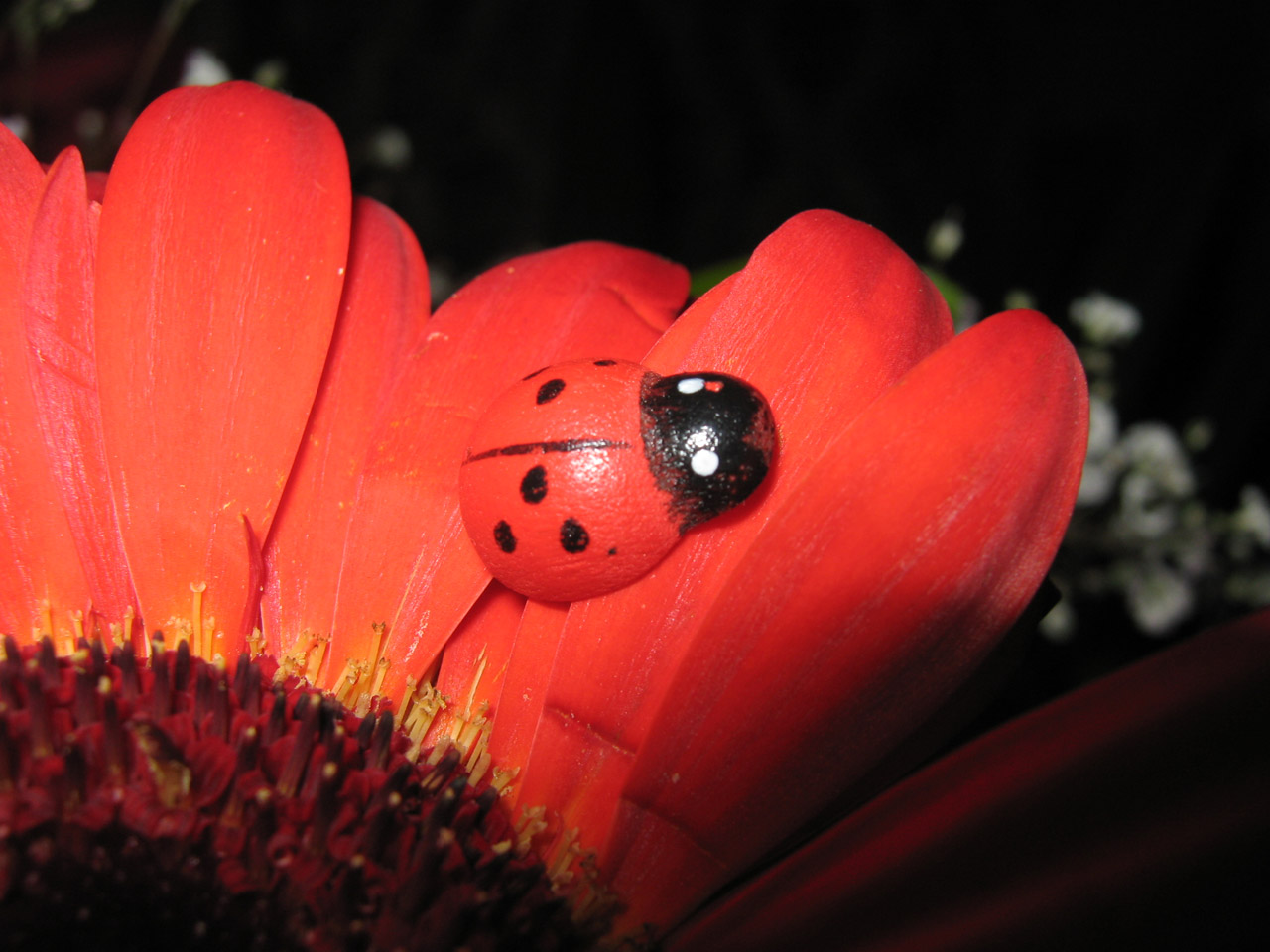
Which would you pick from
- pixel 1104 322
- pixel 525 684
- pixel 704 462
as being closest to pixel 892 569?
pixel 704 462

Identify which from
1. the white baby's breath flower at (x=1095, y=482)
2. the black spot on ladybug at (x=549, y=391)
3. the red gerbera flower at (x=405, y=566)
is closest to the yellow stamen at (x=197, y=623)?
the red gerbera flower at (x=405, y=566)

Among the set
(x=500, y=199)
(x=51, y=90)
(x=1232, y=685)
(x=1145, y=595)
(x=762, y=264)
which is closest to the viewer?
(x=1232, y=685)

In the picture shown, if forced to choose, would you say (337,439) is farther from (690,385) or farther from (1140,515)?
(1140,515)

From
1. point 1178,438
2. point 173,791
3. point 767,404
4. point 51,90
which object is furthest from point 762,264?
point 51,90

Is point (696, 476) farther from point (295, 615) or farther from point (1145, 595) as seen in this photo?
point (1145, 595)

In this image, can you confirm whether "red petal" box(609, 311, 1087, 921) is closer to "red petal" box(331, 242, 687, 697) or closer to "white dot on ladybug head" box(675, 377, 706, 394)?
"white dot on ladybug head" box(675, 377, 706, 394)

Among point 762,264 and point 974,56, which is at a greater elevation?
point 974,56

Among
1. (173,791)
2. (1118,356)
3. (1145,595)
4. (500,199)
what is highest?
(1118,356)
